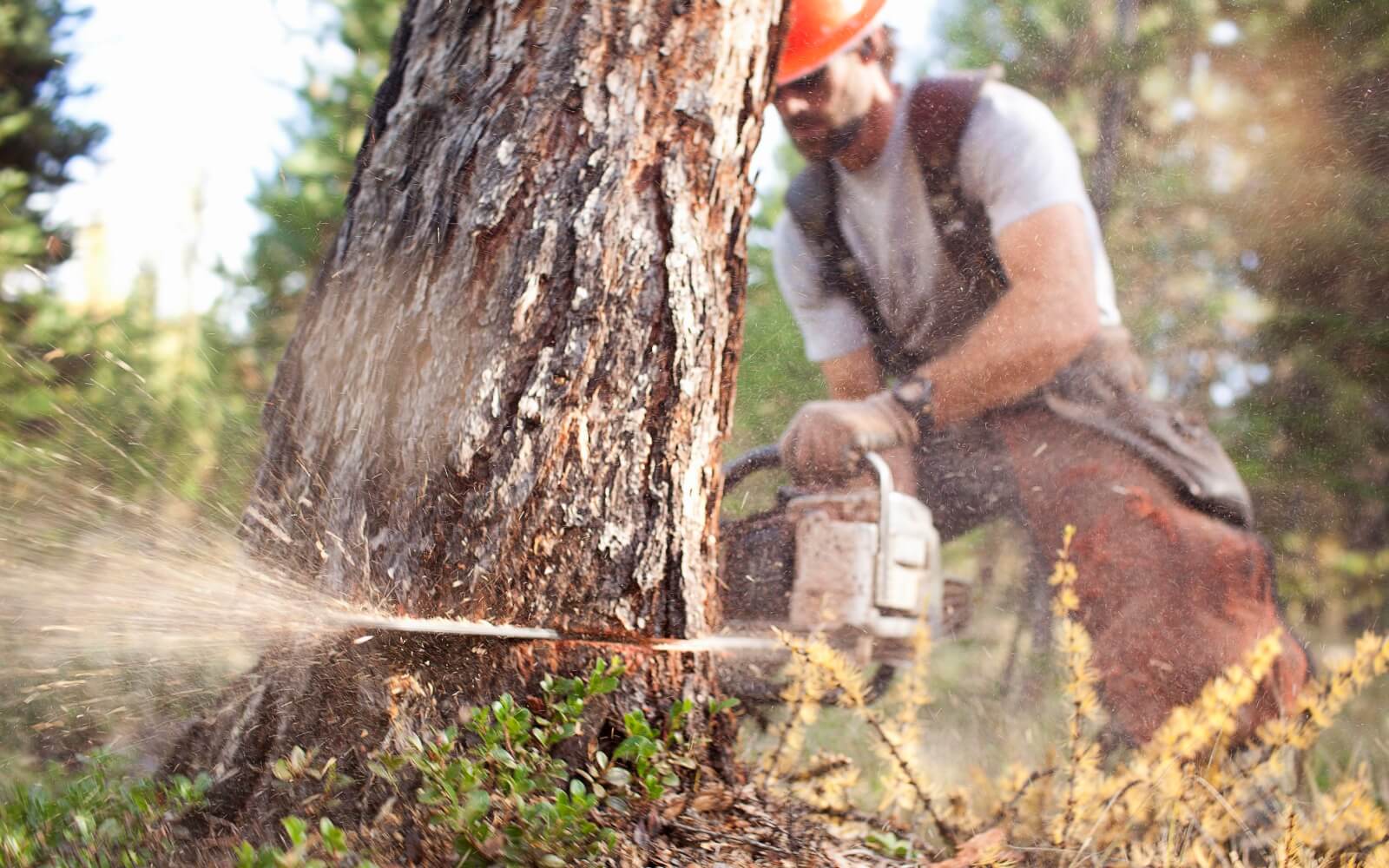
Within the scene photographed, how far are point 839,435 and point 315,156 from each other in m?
2.33

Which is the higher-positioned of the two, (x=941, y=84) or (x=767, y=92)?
(x=941, y=84)

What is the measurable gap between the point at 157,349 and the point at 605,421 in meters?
3.49

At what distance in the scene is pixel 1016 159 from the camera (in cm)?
215

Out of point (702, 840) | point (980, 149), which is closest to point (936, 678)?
point (702, 840)

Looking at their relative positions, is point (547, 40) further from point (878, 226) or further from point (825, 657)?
point (825, 657)

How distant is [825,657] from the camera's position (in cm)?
206

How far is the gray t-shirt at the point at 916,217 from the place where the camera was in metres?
2.13

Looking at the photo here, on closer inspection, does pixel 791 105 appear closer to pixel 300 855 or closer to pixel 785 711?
pixel 785 711

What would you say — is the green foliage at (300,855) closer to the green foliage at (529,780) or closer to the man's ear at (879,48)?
the green foliage at (529,780)

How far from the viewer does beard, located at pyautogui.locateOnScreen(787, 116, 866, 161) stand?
2.27 metres

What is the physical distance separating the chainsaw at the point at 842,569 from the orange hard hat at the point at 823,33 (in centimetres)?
92

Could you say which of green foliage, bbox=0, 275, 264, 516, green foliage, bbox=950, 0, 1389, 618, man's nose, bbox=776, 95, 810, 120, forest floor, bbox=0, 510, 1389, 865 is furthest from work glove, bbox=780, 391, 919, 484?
green foliage, bbox=0, 275, 264, 516

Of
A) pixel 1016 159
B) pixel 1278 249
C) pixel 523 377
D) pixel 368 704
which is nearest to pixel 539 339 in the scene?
pixel 523 377

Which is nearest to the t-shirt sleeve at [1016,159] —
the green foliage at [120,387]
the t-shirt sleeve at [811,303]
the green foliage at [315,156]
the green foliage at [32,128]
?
the t-shirt sleeve at [811,303]
